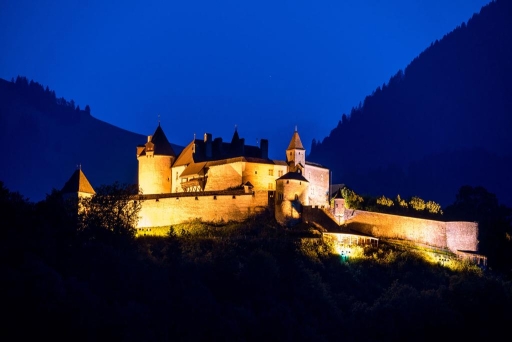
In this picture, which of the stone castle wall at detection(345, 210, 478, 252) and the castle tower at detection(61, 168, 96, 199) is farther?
the castle tower at detection(61, 168, 96, 199)

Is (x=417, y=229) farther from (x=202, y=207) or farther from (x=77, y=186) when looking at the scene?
(x=77, y=186)

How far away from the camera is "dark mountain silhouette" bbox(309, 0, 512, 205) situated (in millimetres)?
115562

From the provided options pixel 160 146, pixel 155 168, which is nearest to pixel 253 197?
pixel 155 168

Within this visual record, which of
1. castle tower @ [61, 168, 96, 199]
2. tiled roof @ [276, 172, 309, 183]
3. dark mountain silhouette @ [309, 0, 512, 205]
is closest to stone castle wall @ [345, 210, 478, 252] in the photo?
tiled roof @ [276, 172, 309, 183]

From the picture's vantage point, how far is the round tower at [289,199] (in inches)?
2195

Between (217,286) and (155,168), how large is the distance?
19011 mm

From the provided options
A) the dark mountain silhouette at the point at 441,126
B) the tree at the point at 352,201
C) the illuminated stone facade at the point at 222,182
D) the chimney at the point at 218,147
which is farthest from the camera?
the dark mountain silhouette at the point at 441,126

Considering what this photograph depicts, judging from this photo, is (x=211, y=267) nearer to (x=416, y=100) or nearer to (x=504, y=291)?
(x=504, y=291)

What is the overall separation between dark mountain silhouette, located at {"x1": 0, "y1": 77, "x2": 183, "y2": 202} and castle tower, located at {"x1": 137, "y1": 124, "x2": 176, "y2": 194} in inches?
1907

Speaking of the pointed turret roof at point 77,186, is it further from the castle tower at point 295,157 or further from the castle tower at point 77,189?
the castle tower at point 295,157

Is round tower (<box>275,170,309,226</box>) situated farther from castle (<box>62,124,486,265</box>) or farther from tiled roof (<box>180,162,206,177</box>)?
tiled roof (<box>180,162,206,177</box>)

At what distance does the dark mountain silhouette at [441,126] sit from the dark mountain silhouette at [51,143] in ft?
97.1

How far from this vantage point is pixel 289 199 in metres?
56.0

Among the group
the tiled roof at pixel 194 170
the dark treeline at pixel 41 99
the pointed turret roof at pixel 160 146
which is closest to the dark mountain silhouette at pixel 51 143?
the dark treeline at pixel 41 99
